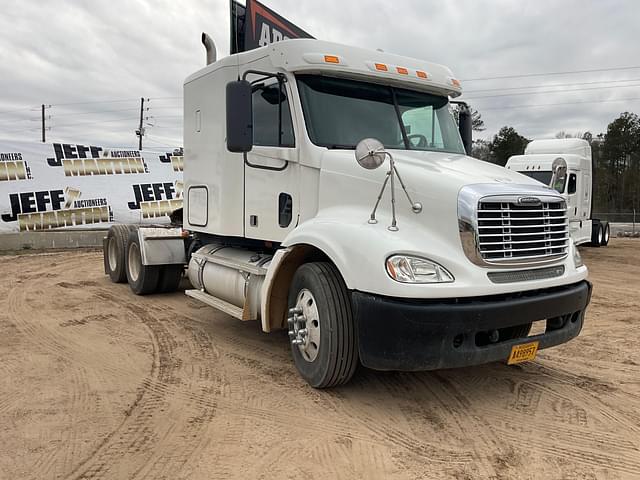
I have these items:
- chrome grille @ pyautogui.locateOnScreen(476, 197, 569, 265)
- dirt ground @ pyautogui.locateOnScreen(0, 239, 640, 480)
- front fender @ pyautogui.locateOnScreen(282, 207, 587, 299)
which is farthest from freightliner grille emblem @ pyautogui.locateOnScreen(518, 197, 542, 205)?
dirt ground @ pyautogui.locateOnScreen(0, 239, 640, 480)

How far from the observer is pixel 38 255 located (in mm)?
13766

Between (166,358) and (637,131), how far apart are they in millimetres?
46935

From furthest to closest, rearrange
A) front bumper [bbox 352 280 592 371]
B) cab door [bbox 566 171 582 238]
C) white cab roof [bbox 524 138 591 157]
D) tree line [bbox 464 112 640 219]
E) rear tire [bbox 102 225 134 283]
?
tree line [bbox 464 112 640 219]
white cab roof [bbox 524 138 591 157]
cab door [bbox 566 171 582 238]
rear tire [bbox 102 225 134 283]
front bumper [bbox 352 280 592 371]

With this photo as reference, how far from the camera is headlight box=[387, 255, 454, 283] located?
3.59m

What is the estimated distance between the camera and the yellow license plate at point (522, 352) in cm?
393

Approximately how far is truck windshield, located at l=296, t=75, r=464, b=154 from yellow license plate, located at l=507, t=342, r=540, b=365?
210 cm

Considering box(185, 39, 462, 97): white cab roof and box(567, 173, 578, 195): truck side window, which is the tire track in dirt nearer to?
box(185, 39, 462, 97): white cab roof

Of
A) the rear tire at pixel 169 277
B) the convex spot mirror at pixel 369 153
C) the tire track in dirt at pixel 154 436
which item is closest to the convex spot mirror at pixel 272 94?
the convex spot mirror at pixel 369 153

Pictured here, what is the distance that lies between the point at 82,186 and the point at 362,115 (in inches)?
515

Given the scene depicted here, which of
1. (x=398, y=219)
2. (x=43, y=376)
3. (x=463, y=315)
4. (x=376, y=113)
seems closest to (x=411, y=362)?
(x=463, y=315)

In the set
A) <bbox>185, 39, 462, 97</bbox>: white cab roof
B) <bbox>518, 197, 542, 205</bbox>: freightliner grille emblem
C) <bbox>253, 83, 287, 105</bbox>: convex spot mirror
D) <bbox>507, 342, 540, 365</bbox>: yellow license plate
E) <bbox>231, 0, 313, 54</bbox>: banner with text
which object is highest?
<bbox>231, 0, 313, 54</bbox>: banner with text

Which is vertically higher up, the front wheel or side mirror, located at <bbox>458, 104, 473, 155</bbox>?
side mirror, located at <bbox>458, 104, 473, 155</bbox>

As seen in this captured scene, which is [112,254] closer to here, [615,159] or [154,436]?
[154,436]

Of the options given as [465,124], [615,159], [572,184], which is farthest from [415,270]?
[615,159]
